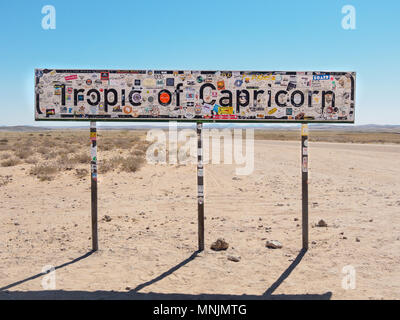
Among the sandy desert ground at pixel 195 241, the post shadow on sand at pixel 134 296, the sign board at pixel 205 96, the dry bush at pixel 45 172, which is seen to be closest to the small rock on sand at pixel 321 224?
the sandy desert ground at pixel 195 241

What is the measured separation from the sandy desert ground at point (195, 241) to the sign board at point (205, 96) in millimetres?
2267

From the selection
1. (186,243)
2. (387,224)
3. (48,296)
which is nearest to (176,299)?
(48,296)

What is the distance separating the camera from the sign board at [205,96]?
5.98 metres

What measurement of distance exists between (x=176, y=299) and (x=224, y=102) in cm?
310

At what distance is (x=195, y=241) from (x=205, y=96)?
9.03 ft

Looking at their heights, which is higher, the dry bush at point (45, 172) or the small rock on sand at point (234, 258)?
the dry bush at point (45, 172)

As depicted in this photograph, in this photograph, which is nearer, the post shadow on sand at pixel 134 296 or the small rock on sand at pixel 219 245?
the post shadow on sand at pixel 134 296

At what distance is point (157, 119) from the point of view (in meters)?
5.95

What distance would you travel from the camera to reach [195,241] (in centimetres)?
700

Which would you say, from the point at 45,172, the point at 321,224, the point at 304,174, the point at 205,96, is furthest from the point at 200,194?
the point at 45,172

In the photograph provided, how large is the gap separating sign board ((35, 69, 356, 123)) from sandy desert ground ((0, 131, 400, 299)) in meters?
2.27

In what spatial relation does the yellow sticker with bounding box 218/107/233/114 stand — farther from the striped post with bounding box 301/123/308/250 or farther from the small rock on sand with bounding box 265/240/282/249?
the small rock on sand with bounding box 265/240/282/249

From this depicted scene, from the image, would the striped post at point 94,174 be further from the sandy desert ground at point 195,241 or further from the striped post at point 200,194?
the striped post at point 200,194

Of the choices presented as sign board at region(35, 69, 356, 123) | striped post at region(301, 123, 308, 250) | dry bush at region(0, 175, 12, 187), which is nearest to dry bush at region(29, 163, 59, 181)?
dry bush at region(0, 175, 12, 187)
